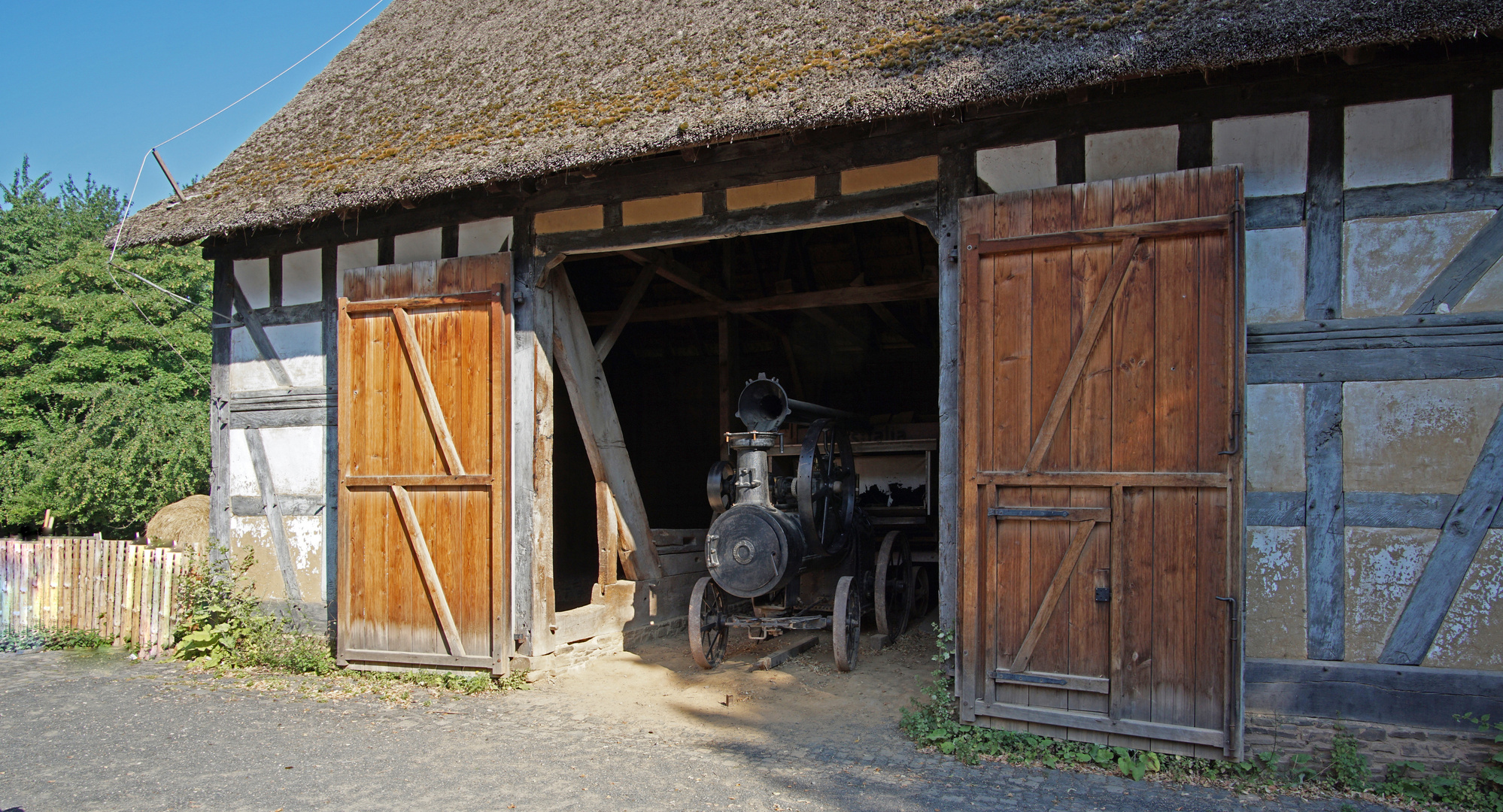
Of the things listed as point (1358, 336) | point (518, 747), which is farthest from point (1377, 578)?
point (518, 747)

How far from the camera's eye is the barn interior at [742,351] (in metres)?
8.33

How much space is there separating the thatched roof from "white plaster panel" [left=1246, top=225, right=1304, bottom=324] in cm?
84

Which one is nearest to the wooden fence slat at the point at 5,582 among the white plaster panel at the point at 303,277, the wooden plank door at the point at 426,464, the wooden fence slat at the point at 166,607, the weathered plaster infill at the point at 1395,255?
the wooden fence slat at the point at 166,607

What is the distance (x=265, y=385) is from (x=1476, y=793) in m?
7.81

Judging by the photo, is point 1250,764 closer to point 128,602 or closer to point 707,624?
point 707,624

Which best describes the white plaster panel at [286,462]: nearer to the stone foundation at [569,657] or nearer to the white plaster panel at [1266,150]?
the stone foundation at [569,657]

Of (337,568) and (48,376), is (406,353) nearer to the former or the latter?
(337,568)

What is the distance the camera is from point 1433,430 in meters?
3.96

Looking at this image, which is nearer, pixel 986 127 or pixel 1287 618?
pixel 1287 618

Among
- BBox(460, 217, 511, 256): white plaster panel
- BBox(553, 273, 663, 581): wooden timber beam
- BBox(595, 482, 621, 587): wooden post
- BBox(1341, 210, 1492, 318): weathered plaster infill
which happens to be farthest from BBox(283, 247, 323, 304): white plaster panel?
BBox(1341, 210, 1492, 318): weathered plaster infill

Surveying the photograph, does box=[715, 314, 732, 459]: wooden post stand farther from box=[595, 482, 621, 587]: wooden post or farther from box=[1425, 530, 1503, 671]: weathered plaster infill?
box=[1425, 530, 1503, 671]: weathered plaster infill

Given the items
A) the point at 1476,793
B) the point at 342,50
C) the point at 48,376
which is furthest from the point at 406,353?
the point at 48,376

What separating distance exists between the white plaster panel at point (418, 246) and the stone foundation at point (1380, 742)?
18.9 ft

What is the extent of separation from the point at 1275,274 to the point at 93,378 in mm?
17634
